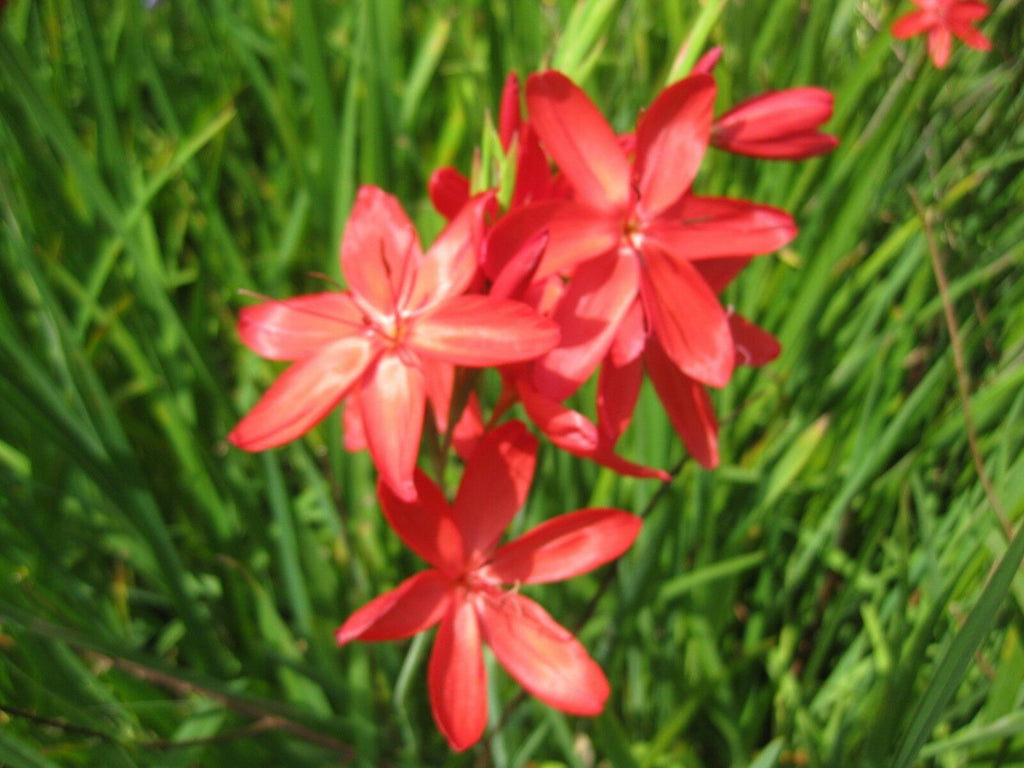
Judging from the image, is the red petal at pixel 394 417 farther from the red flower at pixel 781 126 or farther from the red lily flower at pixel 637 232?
the red flower at pixel 781 126

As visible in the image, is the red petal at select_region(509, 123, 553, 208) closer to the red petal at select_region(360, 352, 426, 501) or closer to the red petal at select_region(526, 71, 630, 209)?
the red petal at select_region(526, 71, 630, 209)

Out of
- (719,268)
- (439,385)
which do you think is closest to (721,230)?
(719,268)

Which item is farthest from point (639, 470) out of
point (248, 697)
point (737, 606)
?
point (737, 606)

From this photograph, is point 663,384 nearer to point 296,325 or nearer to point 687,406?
point 687,406

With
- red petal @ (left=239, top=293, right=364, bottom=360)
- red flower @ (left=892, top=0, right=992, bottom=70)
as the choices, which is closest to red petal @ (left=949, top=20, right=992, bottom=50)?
red flower @ (left=892, top=0, right=992, bottom=70)

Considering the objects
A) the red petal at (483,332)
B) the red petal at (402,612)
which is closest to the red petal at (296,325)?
the red petal at (483,332)
